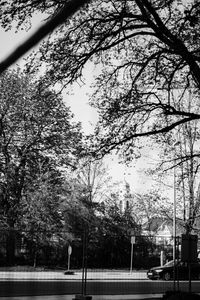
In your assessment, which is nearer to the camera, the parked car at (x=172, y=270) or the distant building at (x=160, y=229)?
the distant building at (x=160, y=229)

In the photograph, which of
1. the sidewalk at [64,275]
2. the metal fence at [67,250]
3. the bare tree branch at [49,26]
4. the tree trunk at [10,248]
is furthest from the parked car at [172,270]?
the bare tree branch at [49,26]

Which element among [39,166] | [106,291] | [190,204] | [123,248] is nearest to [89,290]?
[106,291]

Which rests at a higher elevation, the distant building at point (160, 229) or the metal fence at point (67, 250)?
the distant building at point (160, 229)

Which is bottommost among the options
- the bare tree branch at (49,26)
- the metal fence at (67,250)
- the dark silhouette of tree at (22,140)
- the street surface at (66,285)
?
the street surface at (66,285)

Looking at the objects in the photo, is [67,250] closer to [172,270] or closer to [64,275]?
[64,275]

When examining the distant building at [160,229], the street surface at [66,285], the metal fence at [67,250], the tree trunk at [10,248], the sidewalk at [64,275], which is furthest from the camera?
the distant building at [160,229]

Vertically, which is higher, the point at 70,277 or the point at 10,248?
the point at 10,248

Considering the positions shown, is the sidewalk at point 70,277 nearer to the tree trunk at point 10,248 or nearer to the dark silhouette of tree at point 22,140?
the tree trunk at point 10,248

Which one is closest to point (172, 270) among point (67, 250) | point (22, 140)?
point (67, 250)

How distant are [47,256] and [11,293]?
160 cm

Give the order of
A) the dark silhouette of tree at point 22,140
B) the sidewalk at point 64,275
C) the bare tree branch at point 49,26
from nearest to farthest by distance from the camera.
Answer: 1. the bare tree branch at point 49,26
2. the sidewalk at point 64,275
3. the dark silhouette of tree at point 22,140

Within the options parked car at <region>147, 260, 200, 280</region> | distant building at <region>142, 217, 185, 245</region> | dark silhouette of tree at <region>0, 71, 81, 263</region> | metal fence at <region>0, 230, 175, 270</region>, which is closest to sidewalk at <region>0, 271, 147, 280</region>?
metal fence at <region>0, 230, 175, 270</region>

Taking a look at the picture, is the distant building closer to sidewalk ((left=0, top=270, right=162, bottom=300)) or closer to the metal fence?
the metal fence

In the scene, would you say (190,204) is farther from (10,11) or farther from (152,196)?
(10,11)
